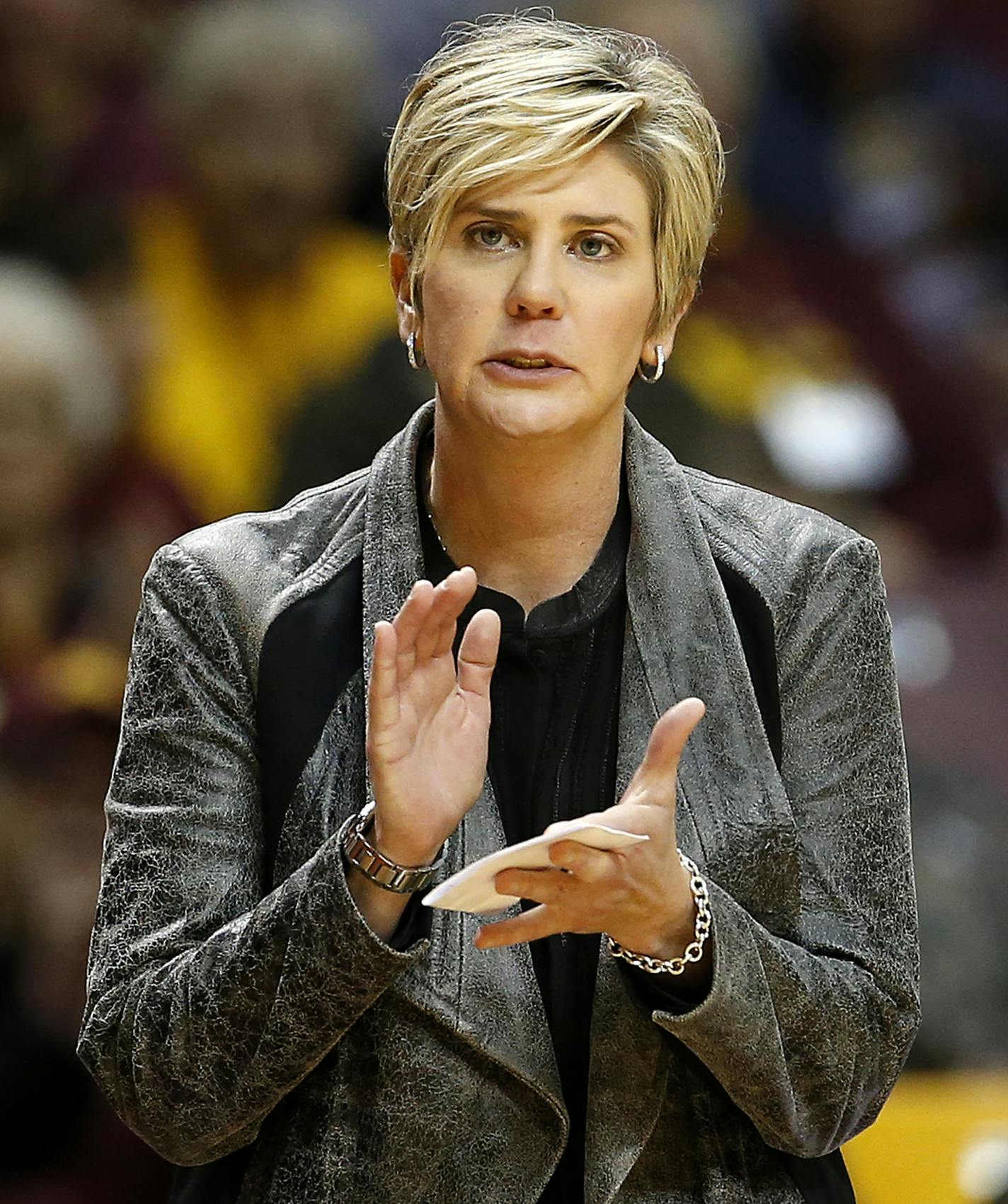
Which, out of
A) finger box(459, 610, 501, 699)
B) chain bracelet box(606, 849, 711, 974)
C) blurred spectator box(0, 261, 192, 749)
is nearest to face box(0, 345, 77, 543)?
blurred spectator box(0, 261, 192, 749)

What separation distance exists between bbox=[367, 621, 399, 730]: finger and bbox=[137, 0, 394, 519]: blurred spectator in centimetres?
213

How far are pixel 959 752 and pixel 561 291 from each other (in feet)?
7.39

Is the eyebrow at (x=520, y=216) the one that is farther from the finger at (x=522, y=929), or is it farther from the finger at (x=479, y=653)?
the finger at (x=522, y=929)

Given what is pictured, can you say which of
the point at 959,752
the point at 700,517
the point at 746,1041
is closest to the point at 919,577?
the point at 959,752

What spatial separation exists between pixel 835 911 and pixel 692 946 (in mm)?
200

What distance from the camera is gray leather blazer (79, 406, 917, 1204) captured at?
154 centimetres

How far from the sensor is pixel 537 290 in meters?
1.60

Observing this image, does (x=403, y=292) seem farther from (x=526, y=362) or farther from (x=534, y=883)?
(x=534, y=883)

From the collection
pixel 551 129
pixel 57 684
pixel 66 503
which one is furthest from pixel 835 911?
pixel 66 503

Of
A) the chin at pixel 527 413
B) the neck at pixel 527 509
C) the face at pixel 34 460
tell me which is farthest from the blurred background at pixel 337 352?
the chin at pixel 527 413

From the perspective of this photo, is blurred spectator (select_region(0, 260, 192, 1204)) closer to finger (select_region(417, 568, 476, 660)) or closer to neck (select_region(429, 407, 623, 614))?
neck (select_region(429, 407, 623, 614))

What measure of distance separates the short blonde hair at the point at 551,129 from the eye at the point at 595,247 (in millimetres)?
45

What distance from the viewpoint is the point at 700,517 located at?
1766 millimetres

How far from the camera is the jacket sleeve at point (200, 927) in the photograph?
1.50 metres
